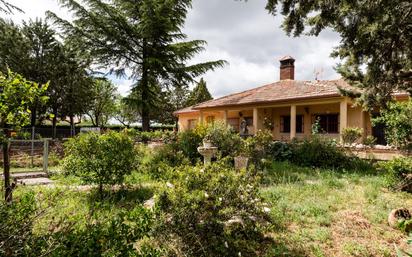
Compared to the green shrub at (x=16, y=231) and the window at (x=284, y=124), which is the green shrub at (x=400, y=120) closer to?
the green shrub at (x=16, y=231)

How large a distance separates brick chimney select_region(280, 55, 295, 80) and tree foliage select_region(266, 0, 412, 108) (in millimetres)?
15564

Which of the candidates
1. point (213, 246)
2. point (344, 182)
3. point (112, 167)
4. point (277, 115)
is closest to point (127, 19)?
point (277, 115)

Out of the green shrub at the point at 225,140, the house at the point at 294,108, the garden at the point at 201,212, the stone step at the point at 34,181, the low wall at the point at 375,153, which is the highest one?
the house at the point at 294,108

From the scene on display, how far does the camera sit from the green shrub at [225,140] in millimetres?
10062

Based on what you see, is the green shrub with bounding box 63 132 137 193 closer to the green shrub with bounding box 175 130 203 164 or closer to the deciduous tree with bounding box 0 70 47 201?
the deciduous tree with bounding box 0 70 47 201

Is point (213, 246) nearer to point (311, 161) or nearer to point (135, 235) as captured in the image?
point (135, 235)

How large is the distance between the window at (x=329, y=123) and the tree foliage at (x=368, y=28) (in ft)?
34.8

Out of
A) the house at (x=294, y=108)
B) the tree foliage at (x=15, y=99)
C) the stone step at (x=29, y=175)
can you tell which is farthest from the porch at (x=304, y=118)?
the tree foliage at (x=15, y=99)

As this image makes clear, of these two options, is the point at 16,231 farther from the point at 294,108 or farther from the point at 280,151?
the point at 294,108

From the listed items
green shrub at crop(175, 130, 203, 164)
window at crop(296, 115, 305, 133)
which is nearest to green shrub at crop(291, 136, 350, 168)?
green shrub at crop(175, 130, 203, 164)

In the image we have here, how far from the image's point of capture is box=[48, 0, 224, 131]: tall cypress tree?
17500 mm

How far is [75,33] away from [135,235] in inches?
703

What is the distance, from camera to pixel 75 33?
17.7 m

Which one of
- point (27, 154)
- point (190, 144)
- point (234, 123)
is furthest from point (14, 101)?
point (234, 123)
